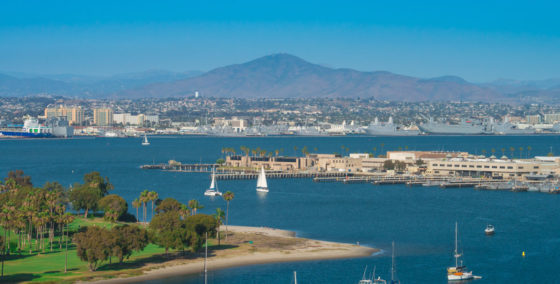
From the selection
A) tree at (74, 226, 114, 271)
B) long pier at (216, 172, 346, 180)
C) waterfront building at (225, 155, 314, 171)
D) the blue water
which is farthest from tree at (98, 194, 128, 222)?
waterfront building at (225, 155, 314, 171)

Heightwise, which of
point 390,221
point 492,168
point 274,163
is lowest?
point 390,221

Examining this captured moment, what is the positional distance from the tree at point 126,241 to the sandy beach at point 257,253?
1079 millimetres

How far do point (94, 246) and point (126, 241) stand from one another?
5.33 ft

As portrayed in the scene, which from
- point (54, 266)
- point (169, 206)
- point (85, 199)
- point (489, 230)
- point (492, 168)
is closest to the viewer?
point (54, 266)

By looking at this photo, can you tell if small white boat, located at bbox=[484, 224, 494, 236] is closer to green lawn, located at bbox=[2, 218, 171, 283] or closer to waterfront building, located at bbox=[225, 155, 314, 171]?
green lawn, located at bbox=[2, 218, 171, 283]

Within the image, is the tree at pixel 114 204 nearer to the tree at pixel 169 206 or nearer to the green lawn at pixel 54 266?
the tree at pixel 169 206

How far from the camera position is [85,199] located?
51719 mm

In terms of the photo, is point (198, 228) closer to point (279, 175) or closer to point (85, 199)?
point (85, 199)

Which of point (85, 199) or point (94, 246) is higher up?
point (85, 199)

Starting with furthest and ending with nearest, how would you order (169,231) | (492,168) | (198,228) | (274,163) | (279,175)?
(274,163) < (279,175) < (492,168) < (198,228) < (169,231)

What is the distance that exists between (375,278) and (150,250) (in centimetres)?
1197

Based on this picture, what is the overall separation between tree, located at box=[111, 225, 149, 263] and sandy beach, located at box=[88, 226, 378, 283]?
1.08 m

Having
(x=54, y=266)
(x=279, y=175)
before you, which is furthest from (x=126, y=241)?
(x=279, y=175)

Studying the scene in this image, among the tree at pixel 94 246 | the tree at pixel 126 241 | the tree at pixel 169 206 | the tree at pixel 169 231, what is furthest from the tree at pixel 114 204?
the tree at pixel 94 246
